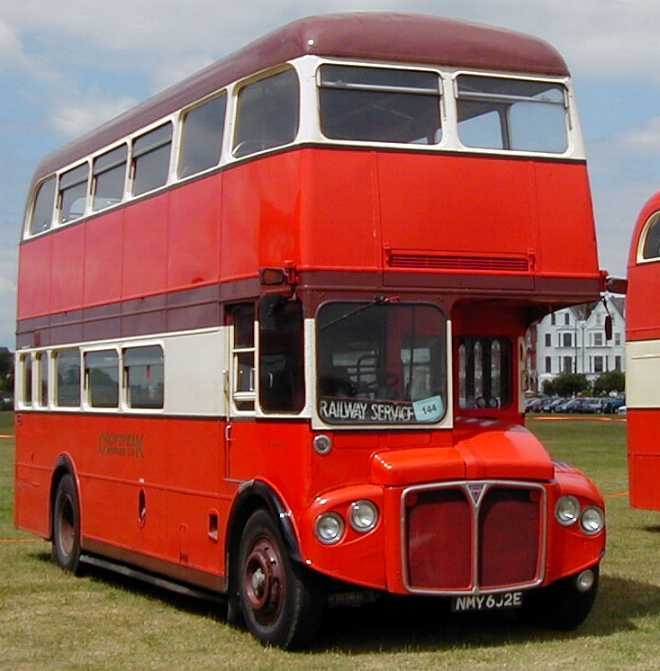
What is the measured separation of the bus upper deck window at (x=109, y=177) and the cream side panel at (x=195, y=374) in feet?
7.75

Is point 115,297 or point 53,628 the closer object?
point 53,628

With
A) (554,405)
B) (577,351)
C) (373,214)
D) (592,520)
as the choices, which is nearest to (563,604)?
(592,520)

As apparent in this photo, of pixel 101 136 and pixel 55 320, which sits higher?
pixel 101 136

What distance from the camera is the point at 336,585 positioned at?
37.5ft

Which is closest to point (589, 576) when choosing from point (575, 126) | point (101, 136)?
point (575, 126)

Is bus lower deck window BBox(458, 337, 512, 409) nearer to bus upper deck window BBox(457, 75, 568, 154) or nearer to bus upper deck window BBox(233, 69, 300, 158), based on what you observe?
bus upper deck window BBox(457, 75, 568, 154)

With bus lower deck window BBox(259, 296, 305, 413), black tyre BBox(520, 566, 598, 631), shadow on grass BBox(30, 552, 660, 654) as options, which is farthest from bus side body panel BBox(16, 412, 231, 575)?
black tyre BBox(520, 566, 598, 631)

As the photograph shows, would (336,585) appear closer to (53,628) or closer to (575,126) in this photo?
(53,628)

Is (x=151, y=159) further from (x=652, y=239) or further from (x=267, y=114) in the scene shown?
(x=652, y=239)

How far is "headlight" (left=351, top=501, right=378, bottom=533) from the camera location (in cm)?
1119

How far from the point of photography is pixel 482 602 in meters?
11.5

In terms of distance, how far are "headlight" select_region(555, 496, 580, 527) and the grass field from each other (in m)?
0.91

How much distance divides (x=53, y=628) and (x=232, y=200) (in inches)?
148

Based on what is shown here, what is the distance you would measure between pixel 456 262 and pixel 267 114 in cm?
189
